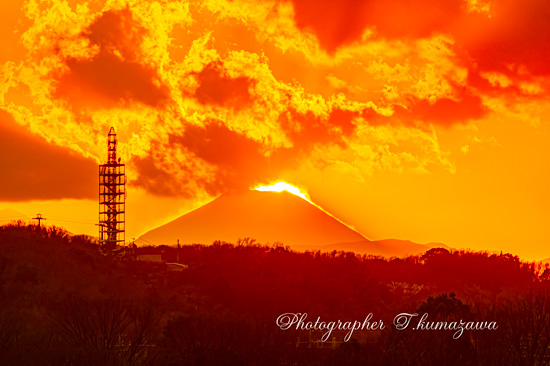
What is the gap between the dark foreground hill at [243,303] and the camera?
68.6 metres

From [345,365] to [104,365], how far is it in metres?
14.8

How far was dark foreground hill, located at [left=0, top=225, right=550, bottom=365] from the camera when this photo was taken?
68562 mm

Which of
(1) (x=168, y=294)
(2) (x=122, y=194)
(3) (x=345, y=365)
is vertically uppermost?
(2) (x=122, y=194)

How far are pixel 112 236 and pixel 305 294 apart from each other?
24497 mm

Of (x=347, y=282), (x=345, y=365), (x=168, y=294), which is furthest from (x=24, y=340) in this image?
(x=347, y=282)

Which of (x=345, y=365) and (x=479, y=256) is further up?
(x=479, y=256)

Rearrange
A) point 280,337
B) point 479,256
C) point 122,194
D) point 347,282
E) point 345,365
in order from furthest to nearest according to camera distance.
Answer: point 479,256 < point 347,282 < point 122,194 < point 280,337 < point 345,365

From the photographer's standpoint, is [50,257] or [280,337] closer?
[280,337]

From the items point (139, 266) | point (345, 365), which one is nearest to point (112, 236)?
point (139, 266)

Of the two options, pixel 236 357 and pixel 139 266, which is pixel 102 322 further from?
pixel 139 266

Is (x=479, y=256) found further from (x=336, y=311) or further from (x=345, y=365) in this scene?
(x=345, y=365)

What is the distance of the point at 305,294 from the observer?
142 m

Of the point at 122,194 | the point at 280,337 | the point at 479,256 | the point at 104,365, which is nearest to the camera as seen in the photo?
the point at 104,365

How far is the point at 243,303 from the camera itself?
129000 mm
